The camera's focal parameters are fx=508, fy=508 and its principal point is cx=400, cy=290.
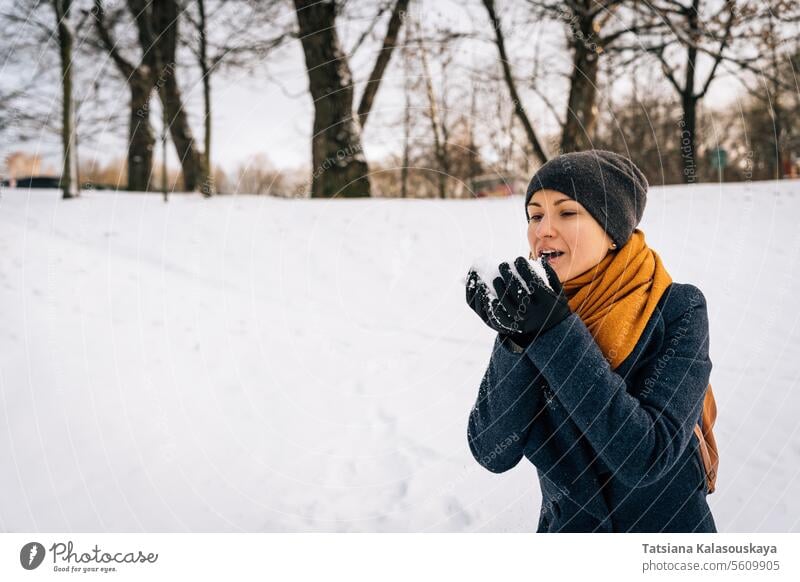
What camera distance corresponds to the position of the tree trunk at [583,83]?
2246 millimetres

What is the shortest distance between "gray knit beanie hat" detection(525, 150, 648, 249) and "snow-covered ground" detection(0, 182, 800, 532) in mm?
1017

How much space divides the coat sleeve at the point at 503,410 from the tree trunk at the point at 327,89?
6.23 ft

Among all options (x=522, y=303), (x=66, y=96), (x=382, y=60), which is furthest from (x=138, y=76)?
(x=522, y=303)

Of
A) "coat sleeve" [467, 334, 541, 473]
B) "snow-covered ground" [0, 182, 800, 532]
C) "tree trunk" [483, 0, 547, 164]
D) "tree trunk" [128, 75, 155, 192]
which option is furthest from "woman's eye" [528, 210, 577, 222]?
"tree trunk" [128, 75, 155, 192]

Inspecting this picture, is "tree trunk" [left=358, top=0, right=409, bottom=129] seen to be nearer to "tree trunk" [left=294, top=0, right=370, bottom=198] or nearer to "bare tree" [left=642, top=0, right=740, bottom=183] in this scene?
"tree trunk" [left=294, top=0, right=370, bottom=198]

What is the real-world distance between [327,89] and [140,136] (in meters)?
2.62

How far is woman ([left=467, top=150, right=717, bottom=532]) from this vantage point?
0.69m

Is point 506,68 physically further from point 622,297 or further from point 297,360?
point 622,297

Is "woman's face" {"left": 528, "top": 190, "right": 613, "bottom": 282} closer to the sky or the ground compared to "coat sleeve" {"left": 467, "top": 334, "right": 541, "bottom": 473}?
closer to the sky

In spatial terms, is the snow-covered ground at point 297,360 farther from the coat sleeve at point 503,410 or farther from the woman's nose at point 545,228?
the woman's nose at point 545,228

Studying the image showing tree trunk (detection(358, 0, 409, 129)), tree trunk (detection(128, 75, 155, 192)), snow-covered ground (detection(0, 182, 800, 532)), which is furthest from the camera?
tree trunk (detection(128, 75, 155, 192))
